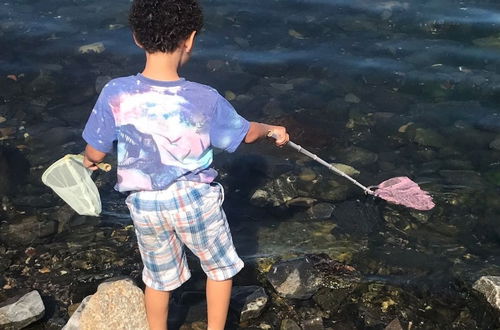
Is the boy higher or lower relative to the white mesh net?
higher

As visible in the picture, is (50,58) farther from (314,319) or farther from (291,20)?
(314,319)

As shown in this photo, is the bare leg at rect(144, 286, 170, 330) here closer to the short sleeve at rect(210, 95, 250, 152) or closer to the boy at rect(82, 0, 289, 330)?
the boy at rect(82, 0, 289, 330)

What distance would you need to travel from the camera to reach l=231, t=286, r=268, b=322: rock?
15.5 feet

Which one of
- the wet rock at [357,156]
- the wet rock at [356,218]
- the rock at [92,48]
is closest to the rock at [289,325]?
the wet rock at [356,218]

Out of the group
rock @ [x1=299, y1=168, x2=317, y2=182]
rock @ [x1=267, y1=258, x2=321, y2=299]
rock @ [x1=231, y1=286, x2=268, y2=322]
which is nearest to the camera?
rock @ [x1=231, y1=286, x2=268, y2=322]

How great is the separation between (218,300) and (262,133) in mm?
1193

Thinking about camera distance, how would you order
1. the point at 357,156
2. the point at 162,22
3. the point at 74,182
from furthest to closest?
the point at 357,156 < the point at 74,182 < the point at 162,22

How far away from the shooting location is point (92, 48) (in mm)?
9945

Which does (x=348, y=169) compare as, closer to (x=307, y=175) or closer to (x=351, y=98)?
Result: (x=307, y=175)

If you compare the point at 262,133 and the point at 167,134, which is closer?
the point at 167,134

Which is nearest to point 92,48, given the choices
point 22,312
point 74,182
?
point 74,182

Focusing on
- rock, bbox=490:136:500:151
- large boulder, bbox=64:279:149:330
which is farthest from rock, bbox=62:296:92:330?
rock, bbox=490:136:500:151

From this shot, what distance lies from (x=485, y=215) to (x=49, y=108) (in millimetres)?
5740

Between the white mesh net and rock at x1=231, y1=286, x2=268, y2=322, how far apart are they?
1.37 m
